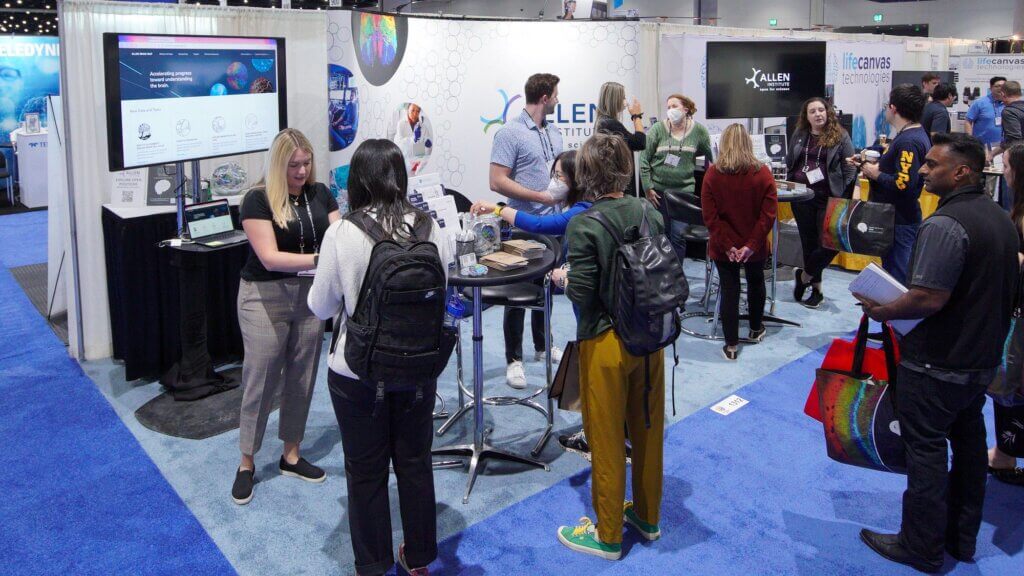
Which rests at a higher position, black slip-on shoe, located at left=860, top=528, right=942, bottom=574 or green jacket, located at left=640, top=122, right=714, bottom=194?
green jacket, located at left=640, top=122, right=714, bottom=194

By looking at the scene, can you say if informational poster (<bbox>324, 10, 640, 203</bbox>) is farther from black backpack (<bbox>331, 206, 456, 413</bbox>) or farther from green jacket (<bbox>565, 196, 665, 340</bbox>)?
black backpack (<bbox>331, 206, 456, 413</bbox>)

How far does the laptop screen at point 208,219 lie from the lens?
3584 millimetres

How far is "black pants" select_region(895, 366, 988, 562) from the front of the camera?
2.37 m

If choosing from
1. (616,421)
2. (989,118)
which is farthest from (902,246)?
(989,118)

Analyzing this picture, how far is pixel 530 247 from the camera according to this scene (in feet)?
10.4

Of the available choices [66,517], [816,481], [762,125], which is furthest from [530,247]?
[762,125]

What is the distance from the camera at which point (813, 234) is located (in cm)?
535

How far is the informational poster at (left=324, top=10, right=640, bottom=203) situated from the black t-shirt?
2.09m

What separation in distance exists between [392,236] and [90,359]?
3052mm

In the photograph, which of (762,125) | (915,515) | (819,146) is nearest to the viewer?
(915,515)

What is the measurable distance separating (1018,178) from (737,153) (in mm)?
1630

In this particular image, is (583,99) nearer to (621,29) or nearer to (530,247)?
(621,29)

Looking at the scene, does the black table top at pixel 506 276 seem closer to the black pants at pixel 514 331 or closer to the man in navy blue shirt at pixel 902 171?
the black pants at pixel 514 331

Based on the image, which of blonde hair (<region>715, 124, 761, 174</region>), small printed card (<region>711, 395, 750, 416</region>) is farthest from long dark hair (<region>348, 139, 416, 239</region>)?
blonde hair (<region>715, 124, 761, 174</region>)
